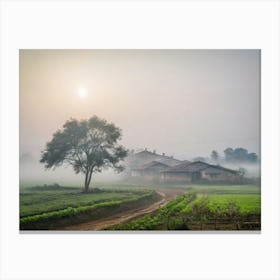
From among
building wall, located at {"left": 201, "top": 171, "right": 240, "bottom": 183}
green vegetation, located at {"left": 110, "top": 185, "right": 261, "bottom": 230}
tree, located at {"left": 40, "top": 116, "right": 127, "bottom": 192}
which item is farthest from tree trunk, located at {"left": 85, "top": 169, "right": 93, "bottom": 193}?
building wall, located at {"left": 201, "top": 171, "right": 240, "bottom": 183}

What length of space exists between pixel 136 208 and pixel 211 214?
0.73m

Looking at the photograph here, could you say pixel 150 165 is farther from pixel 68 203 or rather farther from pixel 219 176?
pixel 68 203

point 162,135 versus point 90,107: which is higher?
point 90,107

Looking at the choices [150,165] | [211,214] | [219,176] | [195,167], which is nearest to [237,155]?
[219,176]

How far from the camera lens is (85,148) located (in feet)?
14.5

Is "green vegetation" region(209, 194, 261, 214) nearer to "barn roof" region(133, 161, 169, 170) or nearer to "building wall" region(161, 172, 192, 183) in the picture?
"building wall" region(161, 172, 192, 183)

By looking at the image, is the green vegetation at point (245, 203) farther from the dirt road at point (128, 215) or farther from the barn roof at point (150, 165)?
the barn roof at point (150, 165)
